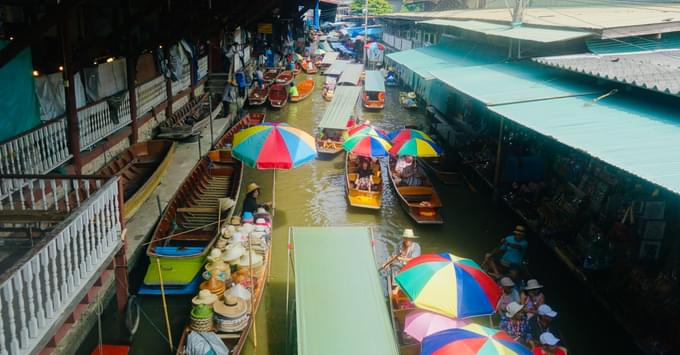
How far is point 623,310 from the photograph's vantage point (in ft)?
30.3

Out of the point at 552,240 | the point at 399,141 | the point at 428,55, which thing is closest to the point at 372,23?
the point at 428,55

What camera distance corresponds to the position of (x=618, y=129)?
8453 millimetres

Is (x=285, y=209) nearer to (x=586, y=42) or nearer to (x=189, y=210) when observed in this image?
(x=189, y=210)

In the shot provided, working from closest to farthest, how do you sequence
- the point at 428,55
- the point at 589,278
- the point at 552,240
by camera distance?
the point at 589,278
the point at 552,240
the point at 428,55

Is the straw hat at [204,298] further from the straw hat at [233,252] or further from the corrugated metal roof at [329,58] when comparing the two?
the corrugated metal roof at [329,58]

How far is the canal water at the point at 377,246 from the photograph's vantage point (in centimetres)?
934

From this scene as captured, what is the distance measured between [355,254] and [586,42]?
9.07m

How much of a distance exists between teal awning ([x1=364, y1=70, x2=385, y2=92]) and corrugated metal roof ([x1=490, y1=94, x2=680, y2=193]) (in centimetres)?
1869

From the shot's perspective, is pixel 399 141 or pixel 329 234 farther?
pixel 399 141

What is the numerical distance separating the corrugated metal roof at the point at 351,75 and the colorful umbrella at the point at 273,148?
61.9ft

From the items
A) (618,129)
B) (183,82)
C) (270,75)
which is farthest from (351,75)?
(618,129)

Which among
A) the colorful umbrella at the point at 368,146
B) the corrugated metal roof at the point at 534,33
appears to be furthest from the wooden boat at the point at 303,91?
the colorful umbrella at the point at 368,146

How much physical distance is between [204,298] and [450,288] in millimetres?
4107

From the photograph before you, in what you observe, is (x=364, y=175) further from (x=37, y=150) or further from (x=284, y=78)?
(x=284, y=78)
